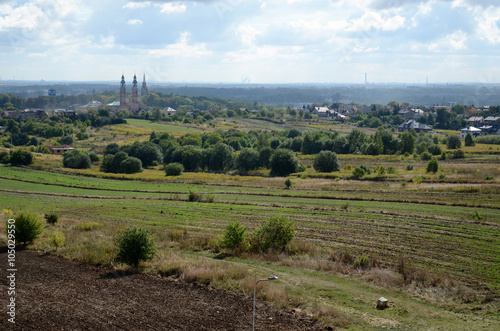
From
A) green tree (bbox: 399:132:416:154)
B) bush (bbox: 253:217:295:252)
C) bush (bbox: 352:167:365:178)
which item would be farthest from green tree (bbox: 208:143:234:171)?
bush (bbox: 253:217:295:252)

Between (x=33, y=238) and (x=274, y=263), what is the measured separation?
1500cm

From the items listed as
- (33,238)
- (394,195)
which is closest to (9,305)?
(33,238)

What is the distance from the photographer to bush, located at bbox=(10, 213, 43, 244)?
92.5 feet

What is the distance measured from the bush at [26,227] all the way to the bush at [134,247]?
7.04 metres

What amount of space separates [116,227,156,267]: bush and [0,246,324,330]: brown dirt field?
1.09m

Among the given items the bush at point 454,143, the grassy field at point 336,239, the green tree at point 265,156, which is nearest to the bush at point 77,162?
the grassy field at point 336,239

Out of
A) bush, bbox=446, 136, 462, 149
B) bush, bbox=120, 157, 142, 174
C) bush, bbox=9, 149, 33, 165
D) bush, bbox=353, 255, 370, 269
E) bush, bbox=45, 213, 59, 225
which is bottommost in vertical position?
bush, bbox=120, 157, 142, 174

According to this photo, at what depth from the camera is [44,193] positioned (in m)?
53.8

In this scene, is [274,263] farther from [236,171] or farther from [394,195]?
[236,171]

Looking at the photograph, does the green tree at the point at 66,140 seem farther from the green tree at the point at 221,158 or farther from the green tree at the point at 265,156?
the green tree at the point at 265,156

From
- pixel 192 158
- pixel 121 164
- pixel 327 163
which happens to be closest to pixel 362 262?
pixel 327 163

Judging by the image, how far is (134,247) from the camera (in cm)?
2473

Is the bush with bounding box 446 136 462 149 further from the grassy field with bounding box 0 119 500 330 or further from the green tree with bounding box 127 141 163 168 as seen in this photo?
the green tree with bounding box 127 141 163 168

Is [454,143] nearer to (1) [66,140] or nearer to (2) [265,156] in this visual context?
(2) [265,156]
